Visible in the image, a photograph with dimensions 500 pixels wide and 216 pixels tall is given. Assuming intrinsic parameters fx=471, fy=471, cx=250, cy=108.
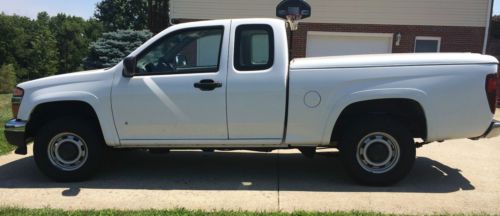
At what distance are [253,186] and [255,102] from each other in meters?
0.97

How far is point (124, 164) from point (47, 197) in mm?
1541

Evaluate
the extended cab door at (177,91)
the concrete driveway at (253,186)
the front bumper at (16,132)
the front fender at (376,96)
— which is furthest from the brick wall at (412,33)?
the front bumper at (16,132)

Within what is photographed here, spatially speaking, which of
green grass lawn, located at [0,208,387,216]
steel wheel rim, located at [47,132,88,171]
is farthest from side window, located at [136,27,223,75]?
green grass lawn, located at [0,208,387,216]

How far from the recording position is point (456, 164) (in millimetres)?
6480

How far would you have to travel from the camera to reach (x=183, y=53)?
5422 mm

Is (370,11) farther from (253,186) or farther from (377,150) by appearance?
(253,186)

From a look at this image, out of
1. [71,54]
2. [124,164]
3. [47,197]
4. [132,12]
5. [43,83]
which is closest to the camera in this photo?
[47,197]

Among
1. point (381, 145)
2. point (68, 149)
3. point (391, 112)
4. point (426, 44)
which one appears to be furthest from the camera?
point (426, 44)

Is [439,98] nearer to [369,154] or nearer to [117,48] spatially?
[369,154]

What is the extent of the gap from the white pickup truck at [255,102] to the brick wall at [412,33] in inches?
430

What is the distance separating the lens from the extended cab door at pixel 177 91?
521 centimetres

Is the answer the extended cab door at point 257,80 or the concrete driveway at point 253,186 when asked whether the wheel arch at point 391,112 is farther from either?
the extended cab door at point 257,80

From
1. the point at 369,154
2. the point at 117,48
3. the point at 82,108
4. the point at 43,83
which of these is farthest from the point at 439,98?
the point at 117,48

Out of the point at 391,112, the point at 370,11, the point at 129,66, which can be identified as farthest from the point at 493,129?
the point at 370,11
